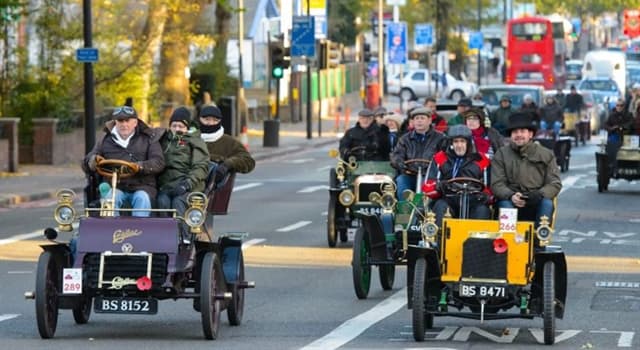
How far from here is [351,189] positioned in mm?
22297

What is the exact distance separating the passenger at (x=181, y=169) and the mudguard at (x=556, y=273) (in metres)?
2.90

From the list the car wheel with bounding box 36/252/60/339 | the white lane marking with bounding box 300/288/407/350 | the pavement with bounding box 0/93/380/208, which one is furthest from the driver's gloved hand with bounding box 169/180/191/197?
the pavement with bounding box 0/93/380/208

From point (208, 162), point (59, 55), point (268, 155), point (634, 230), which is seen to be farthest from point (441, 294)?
point (268, 155)

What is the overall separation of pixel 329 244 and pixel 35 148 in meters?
21.0

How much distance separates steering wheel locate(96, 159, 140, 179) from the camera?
47.6 feet

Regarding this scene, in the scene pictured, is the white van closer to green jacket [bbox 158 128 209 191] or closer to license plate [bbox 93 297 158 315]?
green jacket [bbox 158 128 209 191]

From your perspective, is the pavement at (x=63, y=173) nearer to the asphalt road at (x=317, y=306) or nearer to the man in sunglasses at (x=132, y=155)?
the asphalt road at (x=317, y=306)

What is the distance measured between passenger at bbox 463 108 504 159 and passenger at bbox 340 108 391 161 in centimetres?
176

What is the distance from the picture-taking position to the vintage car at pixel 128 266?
13.6m

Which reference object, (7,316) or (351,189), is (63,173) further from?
(7,316)

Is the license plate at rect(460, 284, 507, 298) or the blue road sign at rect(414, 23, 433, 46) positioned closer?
the license plate at rect(460, 284, 507, 298)

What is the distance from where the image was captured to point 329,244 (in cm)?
2280

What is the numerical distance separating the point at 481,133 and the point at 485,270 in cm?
689

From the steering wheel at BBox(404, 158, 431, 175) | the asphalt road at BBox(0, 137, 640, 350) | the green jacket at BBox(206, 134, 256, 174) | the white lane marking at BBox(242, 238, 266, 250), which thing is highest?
the green jacket at BBox(206, 134, 256, 174)
